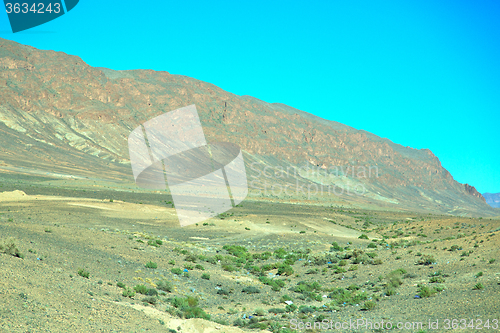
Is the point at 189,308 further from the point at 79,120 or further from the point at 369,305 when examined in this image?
the point at 79,120

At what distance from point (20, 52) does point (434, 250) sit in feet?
635

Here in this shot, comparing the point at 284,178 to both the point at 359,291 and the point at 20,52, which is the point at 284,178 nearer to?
the point at 20,52

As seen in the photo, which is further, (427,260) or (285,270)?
(285,270)

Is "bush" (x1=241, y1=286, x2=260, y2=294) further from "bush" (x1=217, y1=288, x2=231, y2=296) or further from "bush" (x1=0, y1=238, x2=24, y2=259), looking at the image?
"bush" (x1=0, y1=238, x2=24, y2=259)

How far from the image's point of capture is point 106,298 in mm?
12117

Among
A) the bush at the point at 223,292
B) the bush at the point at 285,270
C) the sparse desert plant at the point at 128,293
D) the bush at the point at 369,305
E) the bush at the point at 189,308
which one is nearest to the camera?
the bush at the point at 189,308

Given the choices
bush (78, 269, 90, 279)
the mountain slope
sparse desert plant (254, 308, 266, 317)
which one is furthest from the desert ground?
the mountain slope

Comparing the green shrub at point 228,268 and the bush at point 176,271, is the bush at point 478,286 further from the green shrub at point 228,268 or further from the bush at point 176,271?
the bush at point 176,271

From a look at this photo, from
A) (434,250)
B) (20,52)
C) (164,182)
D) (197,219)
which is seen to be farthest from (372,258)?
(20,52)

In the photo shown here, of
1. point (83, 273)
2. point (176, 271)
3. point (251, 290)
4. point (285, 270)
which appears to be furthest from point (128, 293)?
point (285, 270)

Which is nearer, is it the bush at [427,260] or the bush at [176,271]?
the bush at [176,271]

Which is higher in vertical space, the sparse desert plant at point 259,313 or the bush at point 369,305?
the bush at point 369,305

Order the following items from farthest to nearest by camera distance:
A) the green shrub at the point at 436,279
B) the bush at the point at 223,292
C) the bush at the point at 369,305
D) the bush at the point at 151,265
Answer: the bush at the point at 151,265 < the bush at the point at 223,292 < the green shrub at the point at 436,279 < the bush at the point at 369,305

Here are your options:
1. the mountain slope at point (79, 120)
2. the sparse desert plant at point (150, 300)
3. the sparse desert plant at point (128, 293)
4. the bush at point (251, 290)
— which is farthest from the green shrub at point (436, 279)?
the mountain slope at point (79, 120)
